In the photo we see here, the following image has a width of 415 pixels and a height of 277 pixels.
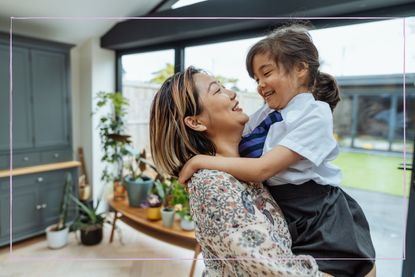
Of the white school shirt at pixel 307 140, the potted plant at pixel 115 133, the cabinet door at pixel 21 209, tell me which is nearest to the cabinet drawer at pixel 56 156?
the cabinet door at pixel 21 209

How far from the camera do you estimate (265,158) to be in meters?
0.64

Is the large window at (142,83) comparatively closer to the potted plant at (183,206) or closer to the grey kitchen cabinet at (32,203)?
the potted plant at (183,206)

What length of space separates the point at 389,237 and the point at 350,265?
0.59m

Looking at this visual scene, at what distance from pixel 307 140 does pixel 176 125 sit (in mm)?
323

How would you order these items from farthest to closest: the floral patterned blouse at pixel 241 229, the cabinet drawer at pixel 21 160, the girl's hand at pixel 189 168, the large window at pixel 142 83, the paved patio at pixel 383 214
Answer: the cabinet drawer at pixel 21 160
the large window at pixel 142 83
the paved patio at pixel 383 214
the girl's hand at pixel 189 168
the floral patterned blouse at pixel 241 229

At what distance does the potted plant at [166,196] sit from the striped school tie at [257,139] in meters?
1.28

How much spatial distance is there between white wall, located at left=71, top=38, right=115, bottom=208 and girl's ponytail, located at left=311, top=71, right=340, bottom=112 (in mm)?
2536

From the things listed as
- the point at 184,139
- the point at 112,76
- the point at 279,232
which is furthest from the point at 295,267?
the point at 112,76

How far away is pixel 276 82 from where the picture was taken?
28.4 inches

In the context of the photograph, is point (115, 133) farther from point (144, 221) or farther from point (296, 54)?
point (296, 54)

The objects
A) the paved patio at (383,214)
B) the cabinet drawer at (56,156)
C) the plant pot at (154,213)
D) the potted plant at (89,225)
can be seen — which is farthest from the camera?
the cabinet drawer at (56,156)

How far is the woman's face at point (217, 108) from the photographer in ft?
2.34

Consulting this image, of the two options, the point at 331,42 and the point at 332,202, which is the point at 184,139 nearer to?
the point at 332,202

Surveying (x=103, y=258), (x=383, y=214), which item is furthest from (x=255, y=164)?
(x=103, y=258)
